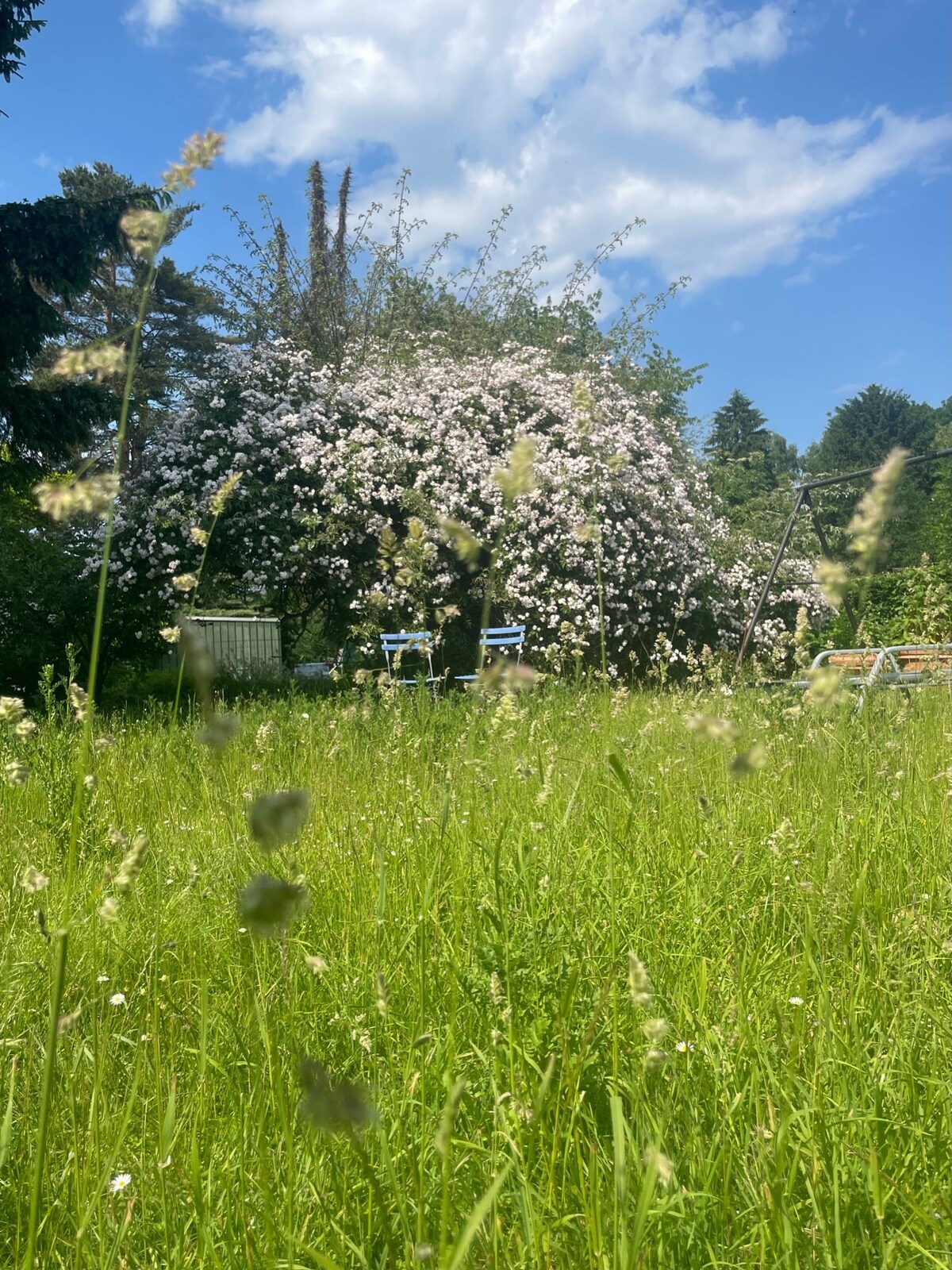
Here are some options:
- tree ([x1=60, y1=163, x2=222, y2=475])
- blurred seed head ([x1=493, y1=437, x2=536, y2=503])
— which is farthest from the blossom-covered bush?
blurred seed head ([x1=493, y1=437, x2=536, y2=503])

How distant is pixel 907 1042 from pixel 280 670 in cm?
856

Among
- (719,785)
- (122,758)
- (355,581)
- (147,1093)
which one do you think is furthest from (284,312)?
(147,1093)

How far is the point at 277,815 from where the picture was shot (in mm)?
536

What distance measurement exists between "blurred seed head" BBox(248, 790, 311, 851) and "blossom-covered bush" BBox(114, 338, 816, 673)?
7954mm

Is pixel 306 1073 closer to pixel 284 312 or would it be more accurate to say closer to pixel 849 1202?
pixel 849 1202

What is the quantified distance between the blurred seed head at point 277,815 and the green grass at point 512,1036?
176 millimetres

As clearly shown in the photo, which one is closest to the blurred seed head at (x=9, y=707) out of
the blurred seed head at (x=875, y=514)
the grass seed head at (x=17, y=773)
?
the grass seed head at (x=17, y=773)

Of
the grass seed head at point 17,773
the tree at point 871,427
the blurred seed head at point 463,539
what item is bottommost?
the grass seed head at point 17,773

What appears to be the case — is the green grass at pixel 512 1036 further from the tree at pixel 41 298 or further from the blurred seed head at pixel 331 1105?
the tree at pixel 41 298

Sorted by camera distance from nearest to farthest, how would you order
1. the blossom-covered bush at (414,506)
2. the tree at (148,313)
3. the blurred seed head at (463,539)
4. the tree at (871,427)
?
the blurred seed head at (463,539) → the blossom-covered bush at (414,506) → the tree at (148,313) → the tree at (871,427)

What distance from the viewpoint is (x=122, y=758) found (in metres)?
3.80

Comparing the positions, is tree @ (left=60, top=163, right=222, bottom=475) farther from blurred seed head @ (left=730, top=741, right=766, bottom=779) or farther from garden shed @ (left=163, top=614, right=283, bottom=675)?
blurred seed head @ (left=730, top=741, right=766, bottom=779)

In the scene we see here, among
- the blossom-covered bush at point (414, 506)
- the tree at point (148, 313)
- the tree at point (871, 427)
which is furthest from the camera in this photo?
the tree at point (871, 427)

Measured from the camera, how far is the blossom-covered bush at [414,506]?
9.05 meters
